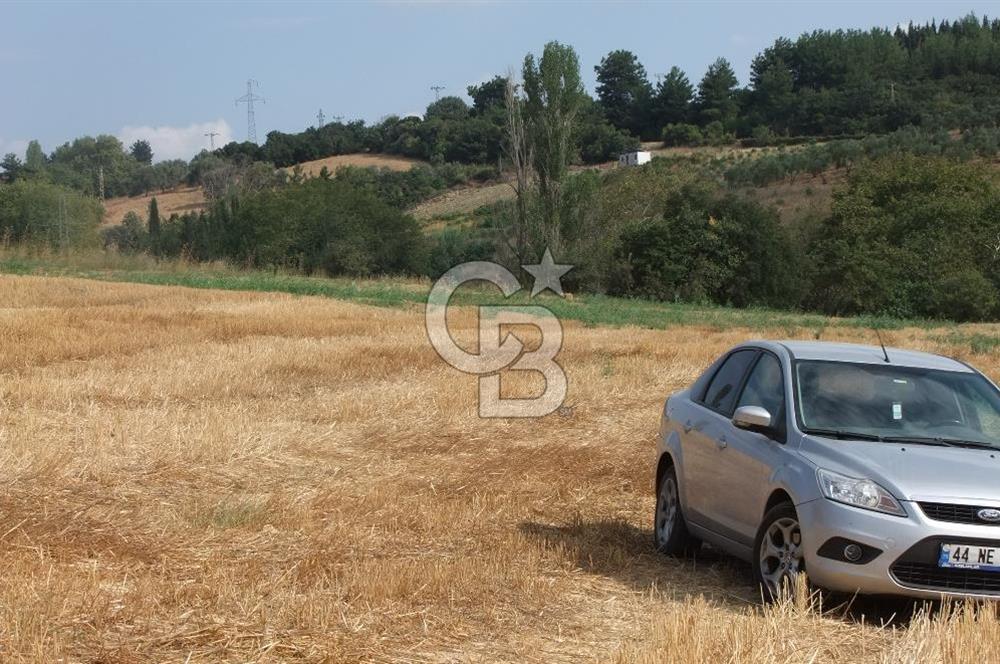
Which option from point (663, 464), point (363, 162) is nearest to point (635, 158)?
point (363, 162)

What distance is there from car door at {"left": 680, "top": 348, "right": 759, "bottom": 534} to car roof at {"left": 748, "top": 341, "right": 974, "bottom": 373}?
281mm

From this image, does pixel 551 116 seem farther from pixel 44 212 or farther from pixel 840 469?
pixel 840 469

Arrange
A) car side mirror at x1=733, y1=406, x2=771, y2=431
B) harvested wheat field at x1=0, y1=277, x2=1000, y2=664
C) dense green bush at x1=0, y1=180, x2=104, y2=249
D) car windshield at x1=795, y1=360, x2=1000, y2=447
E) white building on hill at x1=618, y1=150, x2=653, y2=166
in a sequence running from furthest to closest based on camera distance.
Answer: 1. white building on hill at x1=618, y1=150, x2=653, y2=166
2. dense green bush at x1=0, y1=180, x2=104, y2=249
3. car windshield at x1=795, y1=360, x2=1000, y2=447
4. car side mirror at x1=733, y1=406, x2=771, y2=431
5. harvested wheat field at x1=0, y1=277, x2=1000, y2=664

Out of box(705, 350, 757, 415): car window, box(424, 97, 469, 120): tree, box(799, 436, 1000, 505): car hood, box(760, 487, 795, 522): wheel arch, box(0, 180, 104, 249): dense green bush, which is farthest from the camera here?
box(424, 97, 469, 120): tree

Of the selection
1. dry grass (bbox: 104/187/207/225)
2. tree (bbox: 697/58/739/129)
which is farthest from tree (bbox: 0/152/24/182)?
tree (bbox: 697/58/739/129)

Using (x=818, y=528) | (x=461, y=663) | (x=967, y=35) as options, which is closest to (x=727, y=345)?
(x=818, y=528)

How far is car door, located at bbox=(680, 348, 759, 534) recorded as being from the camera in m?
8.27

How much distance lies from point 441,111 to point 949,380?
154809 mm

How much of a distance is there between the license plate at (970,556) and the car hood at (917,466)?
0.82 feet

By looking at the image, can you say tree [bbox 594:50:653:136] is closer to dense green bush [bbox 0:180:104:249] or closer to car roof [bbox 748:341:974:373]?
dense green bush [bbox 0:180:104:249]

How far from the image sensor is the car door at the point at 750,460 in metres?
7.50

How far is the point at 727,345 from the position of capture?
25.8 meters

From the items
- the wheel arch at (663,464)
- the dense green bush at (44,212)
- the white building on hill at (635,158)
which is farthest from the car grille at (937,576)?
the white building on hill at (635,158)

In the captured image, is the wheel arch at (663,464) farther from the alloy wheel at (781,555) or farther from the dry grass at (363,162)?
the dry grass at (363,162)
